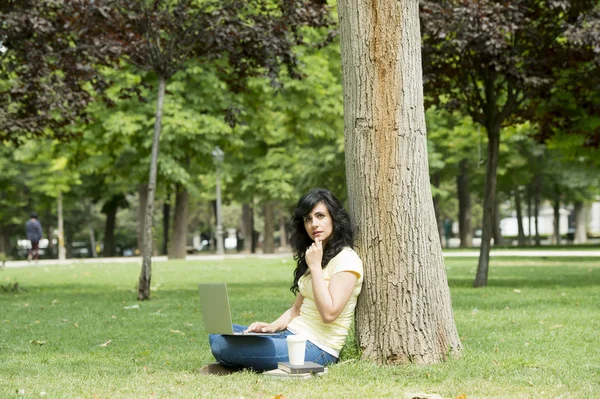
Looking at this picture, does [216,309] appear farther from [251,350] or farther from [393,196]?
[393,196]

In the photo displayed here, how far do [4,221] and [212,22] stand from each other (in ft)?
127

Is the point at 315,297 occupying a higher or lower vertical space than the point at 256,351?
higher

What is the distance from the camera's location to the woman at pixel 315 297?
22.6 ft

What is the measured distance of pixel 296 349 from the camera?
662cm

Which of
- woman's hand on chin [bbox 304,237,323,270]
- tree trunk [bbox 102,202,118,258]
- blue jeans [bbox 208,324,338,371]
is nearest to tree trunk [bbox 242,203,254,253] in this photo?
tree trunk [bbox 102,202,118,258]

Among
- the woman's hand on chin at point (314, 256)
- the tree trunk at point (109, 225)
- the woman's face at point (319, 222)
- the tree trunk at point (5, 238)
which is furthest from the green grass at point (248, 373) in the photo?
the tree trunk at point (5, 238)

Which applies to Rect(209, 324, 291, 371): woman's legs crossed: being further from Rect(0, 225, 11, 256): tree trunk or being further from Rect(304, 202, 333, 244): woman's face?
Rect(0, 225, 11, 256): tree trunk

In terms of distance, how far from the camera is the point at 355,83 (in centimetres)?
764

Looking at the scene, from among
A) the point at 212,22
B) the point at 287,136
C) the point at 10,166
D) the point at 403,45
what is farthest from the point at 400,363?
the point at 10,166

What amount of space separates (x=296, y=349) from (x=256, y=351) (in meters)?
0.43

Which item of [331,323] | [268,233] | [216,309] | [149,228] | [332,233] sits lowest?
[331,323]

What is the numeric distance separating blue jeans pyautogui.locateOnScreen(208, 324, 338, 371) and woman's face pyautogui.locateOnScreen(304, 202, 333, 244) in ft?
2.51

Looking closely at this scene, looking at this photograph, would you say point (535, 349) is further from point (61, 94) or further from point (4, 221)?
point (4, 221)

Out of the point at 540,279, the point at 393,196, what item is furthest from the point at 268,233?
the point at 393,196
